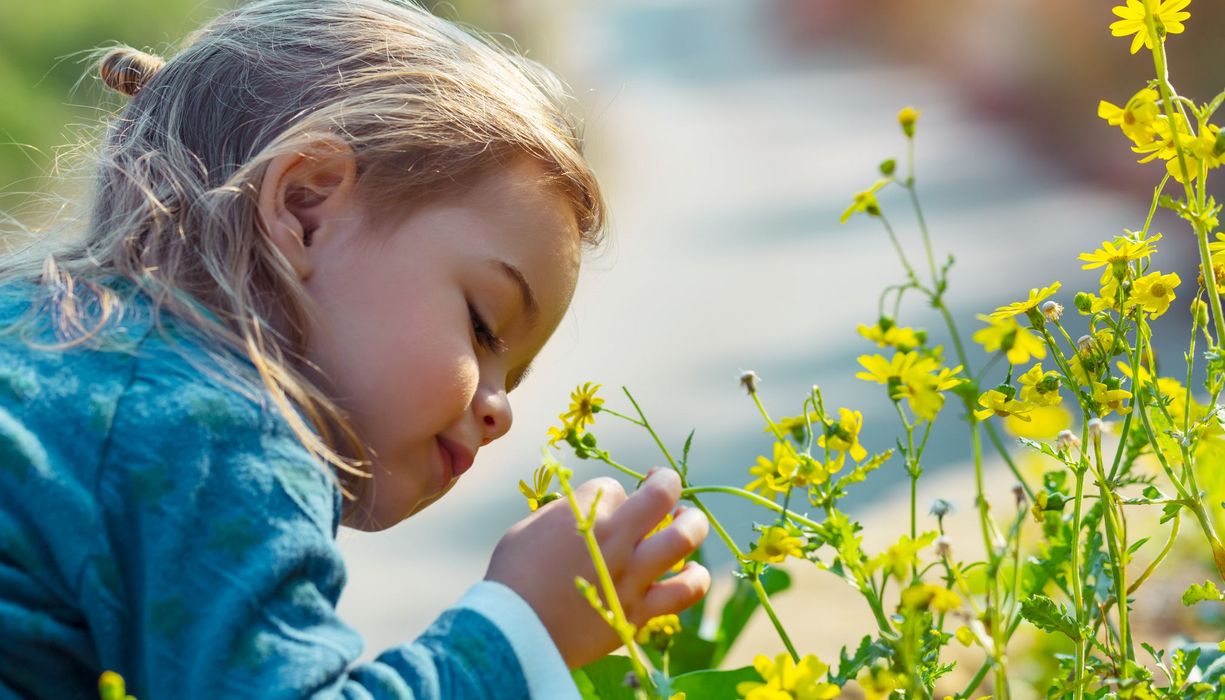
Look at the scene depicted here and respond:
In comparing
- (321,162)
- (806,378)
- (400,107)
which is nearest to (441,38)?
(400,107)

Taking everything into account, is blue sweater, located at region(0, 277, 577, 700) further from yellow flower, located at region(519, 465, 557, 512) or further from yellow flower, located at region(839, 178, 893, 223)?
yellow flower, located at region(839, 178, 893, 223)

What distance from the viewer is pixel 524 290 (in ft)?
4.29

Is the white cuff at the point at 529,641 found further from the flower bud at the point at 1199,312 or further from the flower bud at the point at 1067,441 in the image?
the flower bud at the point at 1199,312

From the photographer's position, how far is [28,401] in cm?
105

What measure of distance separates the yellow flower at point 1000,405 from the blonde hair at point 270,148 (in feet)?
1.61

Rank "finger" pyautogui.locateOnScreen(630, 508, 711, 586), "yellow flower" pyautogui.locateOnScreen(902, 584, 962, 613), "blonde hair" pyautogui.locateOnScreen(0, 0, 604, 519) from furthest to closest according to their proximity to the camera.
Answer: "blonde hair" pyautogui.locateOnScreen(0, 0, 604, 519)
"finger" pyautogui.locateOnScreen(630, 508, 711, 586)
"yellow flower" pyautogui.locateOnScreen(902, 584, 962, 613)

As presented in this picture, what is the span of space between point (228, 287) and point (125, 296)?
8cm

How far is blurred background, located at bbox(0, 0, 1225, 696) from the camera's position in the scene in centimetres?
317

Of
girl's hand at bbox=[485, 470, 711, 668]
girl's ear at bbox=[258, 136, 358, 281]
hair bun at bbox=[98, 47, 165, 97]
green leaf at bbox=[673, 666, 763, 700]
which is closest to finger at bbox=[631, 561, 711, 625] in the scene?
girl's hand at bbox=[485, 470, 711, 668]

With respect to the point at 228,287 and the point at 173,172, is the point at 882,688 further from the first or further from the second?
the point at 173,172

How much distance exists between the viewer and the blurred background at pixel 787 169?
317 cm

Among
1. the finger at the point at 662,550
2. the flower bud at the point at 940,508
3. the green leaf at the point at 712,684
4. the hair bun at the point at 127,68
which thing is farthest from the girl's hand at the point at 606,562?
the hair bun at the point at 127,68

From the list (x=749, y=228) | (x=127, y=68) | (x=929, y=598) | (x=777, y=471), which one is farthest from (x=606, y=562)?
Answer: (x=749, y=228)

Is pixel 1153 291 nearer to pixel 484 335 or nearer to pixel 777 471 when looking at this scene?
pixel 777 471
